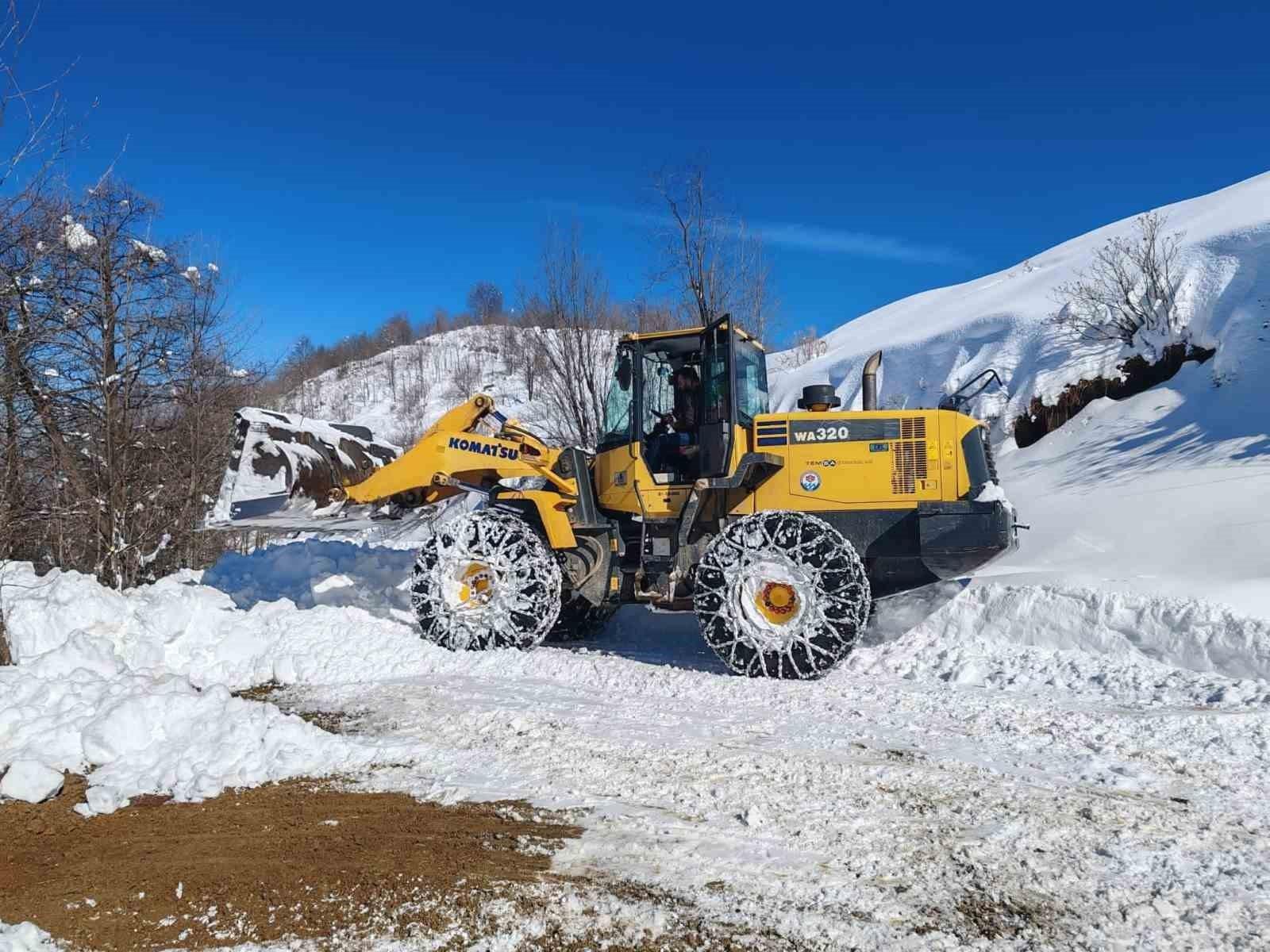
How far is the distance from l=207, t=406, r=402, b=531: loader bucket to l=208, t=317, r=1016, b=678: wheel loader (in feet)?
0.05

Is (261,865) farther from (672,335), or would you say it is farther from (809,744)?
(672,335)

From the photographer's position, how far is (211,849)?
357 cm

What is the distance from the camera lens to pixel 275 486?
7992 millimetres

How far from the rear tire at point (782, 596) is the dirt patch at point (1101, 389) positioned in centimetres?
823

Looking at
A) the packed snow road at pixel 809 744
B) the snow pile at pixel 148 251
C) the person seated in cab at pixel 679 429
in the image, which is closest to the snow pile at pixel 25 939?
the packed snow road at pixel 809 744

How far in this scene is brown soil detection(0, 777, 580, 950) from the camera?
9.69 ft

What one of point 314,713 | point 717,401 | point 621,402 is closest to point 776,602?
point 717,401

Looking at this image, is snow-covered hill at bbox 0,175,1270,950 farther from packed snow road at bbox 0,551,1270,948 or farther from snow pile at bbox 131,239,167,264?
snow pile at bbox 131,239,167,264

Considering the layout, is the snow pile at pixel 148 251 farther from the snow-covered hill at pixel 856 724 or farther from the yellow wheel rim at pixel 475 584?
the yellow wheel rim at pixel 475 584

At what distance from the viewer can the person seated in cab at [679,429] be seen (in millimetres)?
7413

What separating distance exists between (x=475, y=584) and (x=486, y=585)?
0.32ft

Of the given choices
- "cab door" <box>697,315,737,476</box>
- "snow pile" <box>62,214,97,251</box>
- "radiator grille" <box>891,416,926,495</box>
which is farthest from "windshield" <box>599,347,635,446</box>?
"snow pile" <box>62,214,97,251</box>

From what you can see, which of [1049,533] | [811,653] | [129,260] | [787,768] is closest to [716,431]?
[811,653]

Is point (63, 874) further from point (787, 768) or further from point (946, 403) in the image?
point (946, 403)
